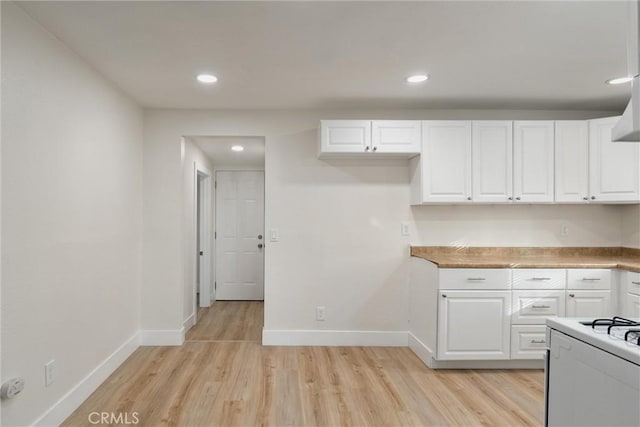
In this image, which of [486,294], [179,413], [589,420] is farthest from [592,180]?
[179,413]

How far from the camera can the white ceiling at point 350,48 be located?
1.90 m

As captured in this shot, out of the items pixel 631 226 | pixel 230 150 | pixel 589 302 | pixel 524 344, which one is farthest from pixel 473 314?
pixel 230 150

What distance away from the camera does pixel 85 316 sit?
253 centimetres

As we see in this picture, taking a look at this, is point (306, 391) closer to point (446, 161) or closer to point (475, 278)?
point (475, 278)

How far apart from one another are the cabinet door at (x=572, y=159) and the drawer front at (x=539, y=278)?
2.53 ft

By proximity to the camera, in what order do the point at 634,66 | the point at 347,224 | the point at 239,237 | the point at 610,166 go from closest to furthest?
1. the point at 634,66
2. the point at 610,166
3. the point at 347,224
4. the point at 239,237

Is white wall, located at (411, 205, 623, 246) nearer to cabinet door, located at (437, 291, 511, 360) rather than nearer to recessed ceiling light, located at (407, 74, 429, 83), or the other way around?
cabinet door, located at (437, 291, 511, 360)

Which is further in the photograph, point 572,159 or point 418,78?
point 572,159

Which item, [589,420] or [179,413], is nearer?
[589,420]

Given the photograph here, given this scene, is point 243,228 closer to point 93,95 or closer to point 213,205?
point 213,205

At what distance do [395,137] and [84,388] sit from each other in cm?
309

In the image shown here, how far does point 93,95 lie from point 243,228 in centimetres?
334

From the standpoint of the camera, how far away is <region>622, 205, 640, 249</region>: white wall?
3.49 m

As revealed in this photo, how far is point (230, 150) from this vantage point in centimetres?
474
